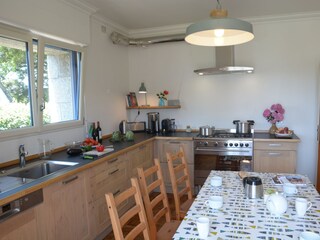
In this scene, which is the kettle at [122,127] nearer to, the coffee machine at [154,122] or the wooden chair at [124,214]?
the coffee machine at [154,122]

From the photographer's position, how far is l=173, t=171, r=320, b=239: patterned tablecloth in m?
1.31

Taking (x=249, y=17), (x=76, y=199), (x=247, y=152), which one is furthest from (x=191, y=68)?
(x=76, y=199)

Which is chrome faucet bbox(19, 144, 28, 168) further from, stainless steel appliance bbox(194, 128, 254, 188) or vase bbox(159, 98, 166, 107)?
vase bbox(159, 98, 166, 107)

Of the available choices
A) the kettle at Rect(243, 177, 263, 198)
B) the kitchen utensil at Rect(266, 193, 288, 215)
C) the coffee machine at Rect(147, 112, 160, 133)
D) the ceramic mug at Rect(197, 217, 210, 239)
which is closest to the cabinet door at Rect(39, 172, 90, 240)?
the ceramic mug at Rect(197, 217, 210, 239)

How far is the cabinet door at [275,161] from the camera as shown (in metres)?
3.50

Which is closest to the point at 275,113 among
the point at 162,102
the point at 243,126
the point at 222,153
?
the point at 243,126

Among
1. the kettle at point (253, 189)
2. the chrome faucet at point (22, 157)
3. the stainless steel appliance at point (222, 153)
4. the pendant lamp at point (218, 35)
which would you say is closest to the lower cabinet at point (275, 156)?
the stainless steel appliance at point (222, 153)

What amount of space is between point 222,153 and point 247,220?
2260mm

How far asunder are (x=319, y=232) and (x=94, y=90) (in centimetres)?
299

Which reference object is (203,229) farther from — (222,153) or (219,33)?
(222,153)

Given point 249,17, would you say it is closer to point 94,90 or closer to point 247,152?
point 247,152

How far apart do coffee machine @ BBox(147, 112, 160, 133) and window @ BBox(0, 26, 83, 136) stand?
131cm

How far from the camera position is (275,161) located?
3541mm

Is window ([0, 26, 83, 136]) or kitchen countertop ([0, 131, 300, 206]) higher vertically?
window ([0, 26, 83, 136])
